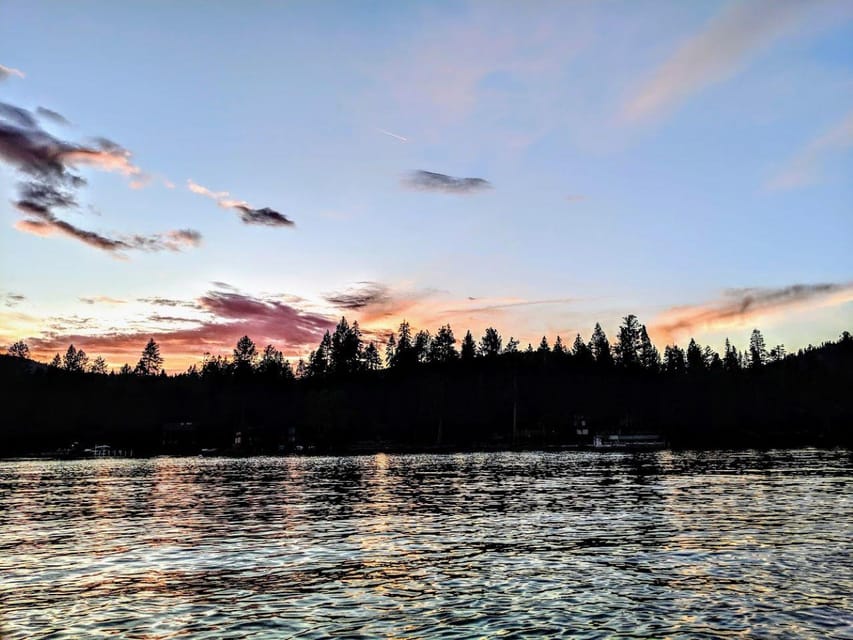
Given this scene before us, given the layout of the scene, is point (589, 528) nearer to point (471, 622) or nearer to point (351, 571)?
point (351, 571)

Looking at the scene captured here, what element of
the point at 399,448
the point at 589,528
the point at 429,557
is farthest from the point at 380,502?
the point at 399,448

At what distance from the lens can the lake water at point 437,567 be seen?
17.0 m

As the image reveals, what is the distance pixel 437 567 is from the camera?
24.1 meters

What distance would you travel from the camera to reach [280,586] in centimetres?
2136

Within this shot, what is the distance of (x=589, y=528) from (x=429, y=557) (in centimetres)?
1090

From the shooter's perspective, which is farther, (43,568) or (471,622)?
(43,568)

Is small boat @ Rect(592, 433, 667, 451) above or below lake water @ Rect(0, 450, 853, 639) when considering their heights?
above

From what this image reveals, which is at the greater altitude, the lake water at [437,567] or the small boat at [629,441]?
the small boat at [629,441]

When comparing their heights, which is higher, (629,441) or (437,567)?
(629,441)

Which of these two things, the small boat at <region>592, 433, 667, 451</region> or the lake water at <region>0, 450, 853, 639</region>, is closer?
the lake water at <region>0, 450, 853, 639</region>

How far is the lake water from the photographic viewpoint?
17000 mm

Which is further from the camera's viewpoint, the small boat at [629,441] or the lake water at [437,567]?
the small boat at [629,441]

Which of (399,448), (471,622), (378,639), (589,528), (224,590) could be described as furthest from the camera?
(399,448)

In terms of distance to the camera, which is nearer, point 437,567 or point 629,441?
point 437,567
